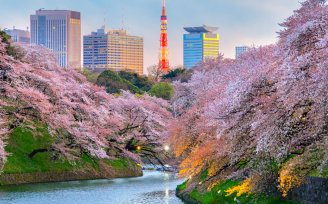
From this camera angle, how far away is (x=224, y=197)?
3481 centimetres

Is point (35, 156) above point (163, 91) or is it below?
below

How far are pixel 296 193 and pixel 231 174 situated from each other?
570 cm

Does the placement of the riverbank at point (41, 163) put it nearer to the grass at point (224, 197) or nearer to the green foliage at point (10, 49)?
the green foliage at point (10, 49)

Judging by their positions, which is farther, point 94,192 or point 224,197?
point 94,192

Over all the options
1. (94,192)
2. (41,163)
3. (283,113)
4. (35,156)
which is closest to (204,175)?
(94,192)

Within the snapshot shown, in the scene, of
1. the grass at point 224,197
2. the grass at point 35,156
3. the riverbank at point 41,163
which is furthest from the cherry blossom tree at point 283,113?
the grass at point 35,156

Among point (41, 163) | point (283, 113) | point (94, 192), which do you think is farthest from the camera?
point (41, 163)

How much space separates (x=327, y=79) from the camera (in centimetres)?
2034

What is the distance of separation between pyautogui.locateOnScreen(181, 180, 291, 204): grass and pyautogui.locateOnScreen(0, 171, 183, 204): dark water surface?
6.02 feet

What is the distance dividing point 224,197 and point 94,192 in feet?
47.2

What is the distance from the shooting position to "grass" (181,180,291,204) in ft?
96.2

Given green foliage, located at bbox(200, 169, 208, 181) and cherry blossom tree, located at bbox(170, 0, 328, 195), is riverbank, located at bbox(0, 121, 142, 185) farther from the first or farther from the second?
cherry blossom tree, located at bbox(170, 0, 328, 195)

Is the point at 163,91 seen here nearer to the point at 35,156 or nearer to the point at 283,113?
the point at 35,156

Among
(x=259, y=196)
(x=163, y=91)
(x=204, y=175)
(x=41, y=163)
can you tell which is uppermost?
(x=163, y=91)
